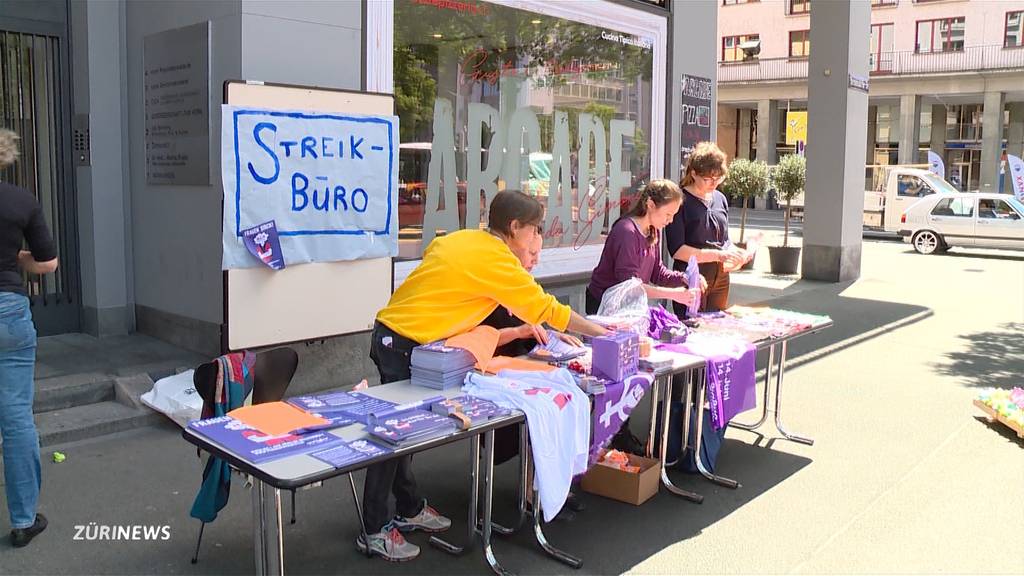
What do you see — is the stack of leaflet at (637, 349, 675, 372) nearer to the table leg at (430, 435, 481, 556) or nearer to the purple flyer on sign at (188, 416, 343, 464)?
the table leg at (430, 435, 481, 556)

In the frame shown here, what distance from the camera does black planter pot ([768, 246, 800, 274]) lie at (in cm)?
1427

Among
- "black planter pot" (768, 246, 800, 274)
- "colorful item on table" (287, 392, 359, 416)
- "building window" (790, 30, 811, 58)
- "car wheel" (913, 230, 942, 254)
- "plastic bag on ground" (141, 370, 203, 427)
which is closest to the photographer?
"colorful item on table" (287, 392, 359, 416)

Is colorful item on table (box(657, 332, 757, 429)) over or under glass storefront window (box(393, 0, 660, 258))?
under

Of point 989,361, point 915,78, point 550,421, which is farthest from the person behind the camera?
point 915,78

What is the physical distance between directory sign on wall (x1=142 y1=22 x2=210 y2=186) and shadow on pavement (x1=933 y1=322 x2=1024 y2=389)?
6418 mm

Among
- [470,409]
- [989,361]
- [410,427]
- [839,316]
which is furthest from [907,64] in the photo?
[410,427]

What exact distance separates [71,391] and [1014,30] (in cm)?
3733

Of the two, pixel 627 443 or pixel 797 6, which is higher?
pixel 797 6

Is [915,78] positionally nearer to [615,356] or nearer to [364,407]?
[615,356]

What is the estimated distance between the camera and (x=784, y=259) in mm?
14312

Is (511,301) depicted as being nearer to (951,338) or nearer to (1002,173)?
(951,338)

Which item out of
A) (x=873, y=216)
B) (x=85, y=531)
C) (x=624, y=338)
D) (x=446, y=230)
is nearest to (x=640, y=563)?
(x=624, y=338)

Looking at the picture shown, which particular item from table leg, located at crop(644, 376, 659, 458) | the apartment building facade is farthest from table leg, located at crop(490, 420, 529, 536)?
the apartment building facade

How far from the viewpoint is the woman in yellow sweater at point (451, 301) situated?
13.0 ft
